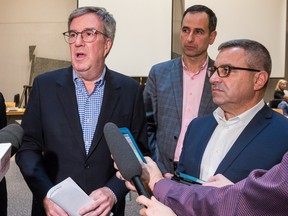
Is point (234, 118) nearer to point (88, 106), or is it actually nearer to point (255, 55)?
point (255, 55)

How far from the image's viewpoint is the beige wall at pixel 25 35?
7.69 meters

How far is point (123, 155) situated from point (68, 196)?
38 centimetres

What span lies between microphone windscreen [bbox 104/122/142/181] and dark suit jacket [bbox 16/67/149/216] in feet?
1.61

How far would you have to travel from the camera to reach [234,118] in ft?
5.14

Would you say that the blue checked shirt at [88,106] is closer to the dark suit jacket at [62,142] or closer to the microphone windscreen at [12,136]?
the dark suit jacket at [62,142]

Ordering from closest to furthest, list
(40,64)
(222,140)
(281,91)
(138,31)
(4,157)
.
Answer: (4,157) < (222,140) < (138,31) < (281,91) < (40,64)

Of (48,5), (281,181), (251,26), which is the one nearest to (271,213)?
(281,181)

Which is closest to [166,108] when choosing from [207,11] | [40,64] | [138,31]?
[207,11]

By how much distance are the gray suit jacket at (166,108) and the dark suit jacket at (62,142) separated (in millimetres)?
517

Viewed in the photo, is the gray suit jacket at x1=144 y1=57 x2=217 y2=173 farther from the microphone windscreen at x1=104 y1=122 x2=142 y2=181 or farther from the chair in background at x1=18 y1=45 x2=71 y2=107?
the chair in background at x1=18 y1=45 x2=71 y2=107

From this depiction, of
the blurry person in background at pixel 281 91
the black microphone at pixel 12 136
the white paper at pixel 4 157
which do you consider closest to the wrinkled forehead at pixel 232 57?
the black microphone at pixel 12 136

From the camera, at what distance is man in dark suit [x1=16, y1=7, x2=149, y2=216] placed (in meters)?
1.53

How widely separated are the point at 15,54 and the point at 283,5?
5748mm

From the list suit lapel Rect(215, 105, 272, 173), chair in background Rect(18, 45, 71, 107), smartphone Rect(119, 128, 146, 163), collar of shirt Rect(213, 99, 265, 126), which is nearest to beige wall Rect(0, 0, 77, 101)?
chair in background Rect(18, 45, 71, 107)
